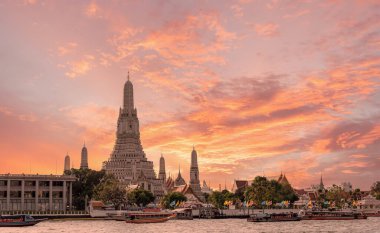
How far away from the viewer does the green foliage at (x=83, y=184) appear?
187 meters

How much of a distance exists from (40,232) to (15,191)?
3131 inches

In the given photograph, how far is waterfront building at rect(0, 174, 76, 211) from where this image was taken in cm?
17262

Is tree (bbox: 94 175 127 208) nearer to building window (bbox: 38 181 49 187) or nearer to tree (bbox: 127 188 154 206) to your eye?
tree (bbox: 127 188 154 206)

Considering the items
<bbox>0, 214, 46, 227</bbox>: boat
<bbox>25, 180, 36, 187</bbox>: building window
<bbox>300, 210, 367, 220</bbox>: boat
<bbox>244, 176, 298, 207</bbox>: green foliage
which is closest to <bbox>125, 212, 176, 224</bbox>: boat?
<bbox>0, 214, 46, 227</bbox>: boat

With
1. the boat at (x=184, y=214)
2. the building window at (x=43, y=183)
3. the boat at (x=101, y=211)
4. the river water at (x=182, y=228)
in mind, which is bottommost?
the river water at (x=182, y=228)

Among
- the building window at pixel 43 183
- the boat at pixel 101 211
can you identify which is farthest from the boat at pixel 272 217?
the building window at pixel 43 183

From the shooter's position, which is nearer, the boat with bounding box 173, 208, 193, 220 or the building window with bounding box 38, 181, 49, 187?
the boat with bounding box 173, 208, 193, 220

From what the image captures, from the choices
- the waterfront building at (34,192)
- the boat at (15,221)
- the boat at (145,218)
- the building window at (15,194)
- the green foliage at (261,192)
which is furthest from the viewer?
the green foliage at (261,192)

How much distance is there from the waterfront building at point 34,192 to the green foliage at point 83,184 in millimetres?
5615

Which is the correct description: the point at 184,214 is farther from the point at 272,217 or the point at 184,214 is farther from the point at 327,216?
the point at 327,216

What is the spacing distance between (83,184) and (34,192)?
18975mm

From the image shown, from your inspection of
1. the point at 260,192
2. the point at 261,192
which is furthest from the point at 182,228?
the point at 261,192

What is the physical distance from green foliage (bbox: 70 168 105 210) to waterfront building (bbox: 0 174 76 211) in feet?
18.4

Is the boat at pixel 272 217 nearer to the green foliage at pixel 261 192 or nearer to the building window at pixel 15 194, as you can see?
the green foliage at pixel 261 192
